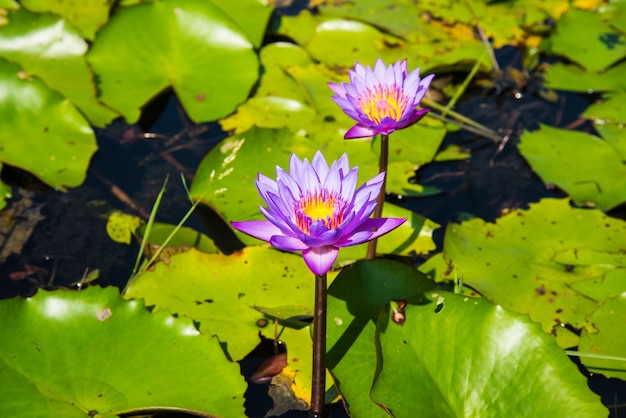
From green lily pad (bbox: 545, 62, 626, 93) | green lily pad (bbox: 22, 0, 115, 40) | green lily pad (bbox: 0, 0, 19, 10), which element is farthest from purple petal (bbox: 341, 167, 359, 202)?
green lily pad (bbox: 0, 0, 19, 10)

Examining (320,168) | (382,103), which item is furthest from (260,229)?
(382,103)

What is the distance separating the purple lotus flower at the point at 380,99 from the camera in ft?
6.89

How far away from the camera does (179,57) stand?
136 inches

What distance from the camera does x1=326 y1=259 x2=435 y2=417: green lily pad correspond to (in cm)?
206

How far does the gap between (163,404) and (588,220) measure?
1829 millimetres

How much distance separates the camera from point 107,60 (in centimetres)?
345

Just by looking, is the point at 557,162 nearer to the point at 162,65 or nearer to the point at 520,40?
the point at 520,40

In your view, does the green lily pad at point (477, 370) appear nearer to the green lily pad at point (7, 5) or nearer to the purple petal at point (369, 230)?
the purple petal at point (369, 230)

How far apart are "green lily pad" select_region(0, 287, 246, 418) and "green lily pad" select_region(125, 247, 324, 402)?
205mm

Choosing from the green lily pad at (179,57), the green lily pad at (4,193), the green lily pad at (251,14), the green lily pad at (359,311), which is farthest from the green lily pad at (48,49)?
the green lily pad at (359,311)

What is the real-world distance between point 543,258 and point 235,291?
3.88ft

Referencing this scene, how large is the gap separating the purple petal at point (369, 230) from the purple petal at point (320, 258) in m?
0.03

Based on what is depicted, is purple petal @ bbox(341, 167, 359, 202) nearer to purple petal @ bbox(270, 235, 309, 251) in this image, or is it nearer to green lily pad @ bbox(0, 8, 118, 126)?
purple petal @ bbox(270, 235, 309, 251)

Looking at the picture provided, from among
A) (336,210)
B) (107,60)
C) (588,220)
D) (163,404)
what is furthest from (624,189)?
(107,60)
